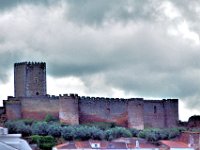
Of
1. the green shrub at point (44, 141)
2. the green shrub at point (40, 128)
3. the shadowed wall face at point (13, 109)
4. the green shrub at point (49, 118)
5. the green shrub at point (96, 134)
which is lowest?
the green shrub at point (44, 141)

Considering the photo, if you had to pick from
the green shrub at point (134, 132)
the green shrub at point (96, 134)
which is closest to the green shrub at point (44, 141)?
the green shrub at point (96, 134)

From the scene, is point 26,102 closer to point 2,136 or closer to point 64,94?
point 64,94

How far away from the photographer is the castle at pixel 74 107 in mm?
55500

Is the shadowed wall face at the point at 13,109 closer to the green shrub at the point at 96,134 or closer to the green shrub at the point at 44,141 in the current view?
the green shrub at the point at 44,141

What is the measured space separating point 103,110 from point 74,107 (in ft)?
10.2

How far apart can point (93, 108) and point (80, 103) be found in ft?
3.86

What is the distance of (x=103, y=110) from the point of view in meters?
58.8

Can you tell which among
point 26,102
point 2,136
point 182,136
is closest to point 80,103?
point 26,102

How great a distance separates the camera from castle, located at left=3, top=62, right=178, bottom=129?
55.5 metres

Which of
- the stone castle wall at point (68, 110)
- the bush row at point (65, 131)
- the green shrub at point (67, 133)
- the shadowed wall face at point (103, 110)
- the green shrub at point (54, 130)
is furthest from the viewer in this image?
the shadowed wall face at point (103, 110)

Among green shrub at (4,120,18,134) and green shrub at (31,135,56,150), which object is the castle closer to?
green shrub at (4,120,18,134)

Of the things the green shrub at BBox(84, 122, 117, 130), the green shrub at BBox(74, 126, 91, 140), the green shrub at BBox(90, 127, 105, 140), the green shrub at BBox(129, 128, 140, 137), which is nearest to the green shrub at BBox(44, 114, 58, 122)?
the green shrub at BBox(74, 126, 91, 140)

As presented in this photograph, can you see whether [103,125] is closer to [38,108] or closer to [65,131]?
[65,131]

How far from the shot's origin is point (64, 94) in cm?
5700
